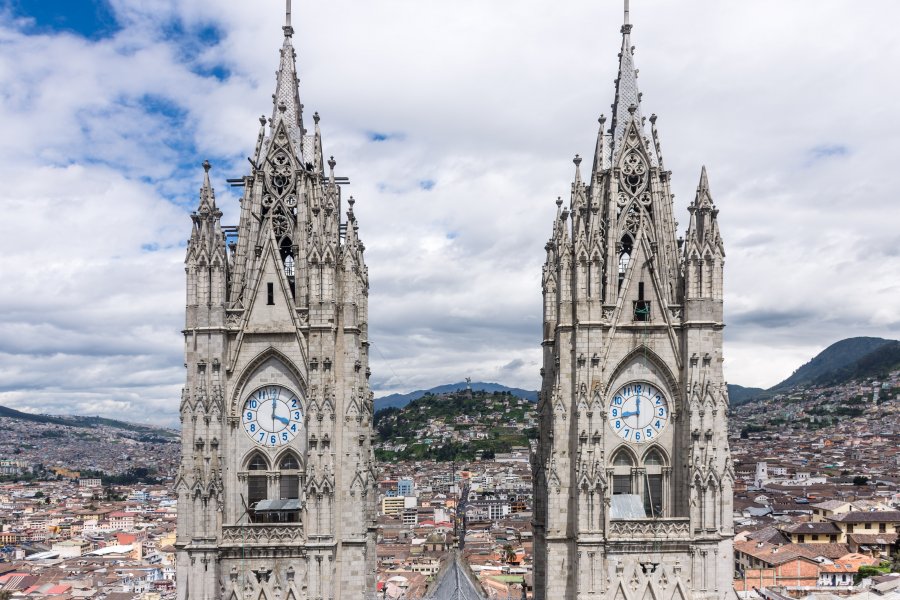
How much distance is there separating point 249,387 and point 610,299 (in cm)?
1608

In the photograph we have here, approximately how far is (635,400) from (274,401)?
1560 centimetres

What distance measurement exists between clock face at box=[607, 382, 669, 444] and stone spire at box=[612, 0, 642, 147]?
11.4 m

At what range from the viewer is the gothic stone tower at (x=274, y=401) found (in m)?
37.2

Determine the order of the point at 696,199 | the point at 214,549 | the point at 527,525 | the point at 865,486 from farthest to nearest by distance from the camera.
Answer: the point at 865,486
the point at 527,525
the point at 696,199
the point at 214,549

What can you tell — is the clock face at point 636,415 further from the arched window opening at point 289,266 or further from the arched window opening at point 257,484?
the arched window opening at point 289,266

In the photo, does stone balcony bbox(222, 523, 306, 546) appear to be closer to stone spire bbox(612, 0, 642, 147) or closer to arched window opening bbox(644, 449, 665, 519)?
arched window opening bbox(644, 449, 665, 519)

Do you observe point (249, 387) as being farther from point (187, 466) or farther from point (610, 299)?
point (610, 299)

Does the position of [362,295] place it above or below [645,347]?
above

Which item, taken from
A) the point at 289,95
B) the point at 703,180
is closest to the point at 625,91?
the point at 703,180

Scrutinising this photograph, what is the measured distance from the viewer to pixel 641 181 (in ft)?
131

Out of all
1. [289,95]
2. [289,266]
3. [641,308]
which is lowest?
[641,308]

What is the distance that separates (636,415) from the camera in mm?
38531

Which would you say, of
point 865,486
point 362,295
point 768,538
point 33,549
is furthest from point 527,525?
point 362,295

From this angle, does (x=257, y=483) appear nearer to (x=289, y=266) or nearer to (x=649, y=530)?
(x=289, y=266)
